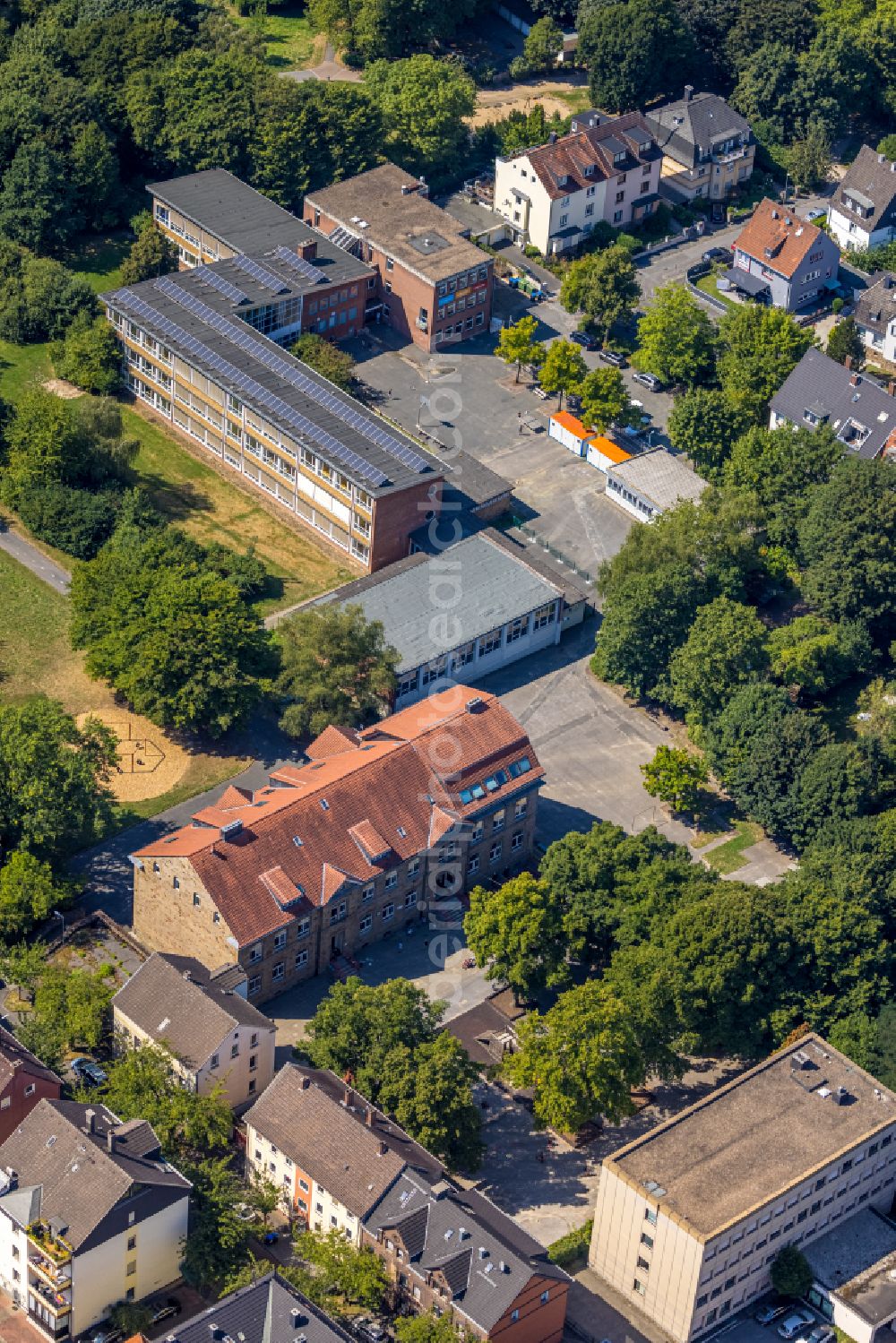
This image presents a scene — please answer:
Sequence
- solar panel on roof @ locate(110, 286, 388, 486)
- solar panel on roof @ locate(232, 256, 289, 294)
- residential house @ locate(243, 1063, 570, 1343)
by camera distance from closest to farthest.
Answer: residential house @ locate(243, 1063, 570, 1343) → solar panel on roof @ locate(110, 286, 388, 486) → solar panel on roof @ locate(232, 256, 289, 294)

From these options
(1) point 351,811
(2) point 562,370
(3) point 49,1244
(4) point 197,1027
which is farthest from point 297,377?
(3) point 49,1244

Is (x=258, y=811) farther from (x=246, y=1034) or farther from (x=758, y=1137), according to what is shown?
(x=758, y=1137)

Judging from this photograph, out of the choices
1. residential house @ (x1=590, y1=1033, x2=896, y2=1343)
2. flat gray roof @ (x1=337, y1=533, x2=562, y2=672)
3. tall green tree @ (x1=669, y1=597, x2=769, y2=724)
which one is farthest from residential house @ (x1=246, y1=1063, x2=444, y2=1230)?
tall green tree @ (x1=669, y1=597, x2=769, y2=724)

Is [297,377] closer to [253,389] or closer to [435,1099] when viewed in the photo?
[253,389]

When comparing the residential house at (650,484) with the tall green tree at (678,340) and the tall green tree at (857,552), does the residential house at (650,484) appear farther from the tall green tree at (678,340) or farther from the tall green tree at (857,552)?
the tall green tree at (857,552)

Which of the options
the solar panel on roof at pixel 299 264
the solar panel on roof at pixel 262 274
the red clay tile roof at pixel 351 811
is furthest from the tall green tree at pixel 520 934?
the solar panel on roof at pixel 299 264

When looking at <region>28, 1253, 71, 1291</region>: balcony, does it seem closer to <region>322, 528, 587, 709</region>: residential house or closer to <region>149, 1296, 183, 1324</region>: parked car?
<region>149, 1296, 183, 1324</region>: parked car
